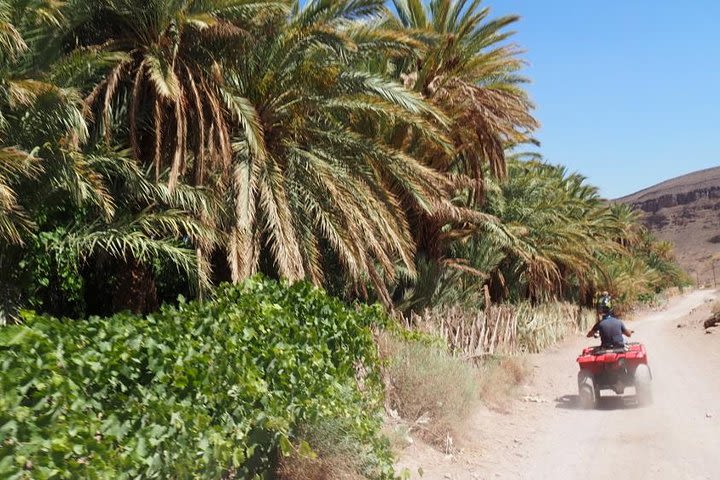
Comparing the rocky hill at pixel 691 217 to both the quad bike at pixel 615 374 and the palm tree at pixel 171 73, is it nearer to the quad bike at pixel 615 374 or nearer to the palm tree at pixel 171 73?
the quad bike at pixel 615 374

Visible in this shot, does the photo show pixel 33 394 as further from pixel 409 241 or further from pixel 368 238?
pixel 409 241

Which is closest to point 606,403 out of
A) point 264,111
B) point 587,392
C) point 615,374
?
point 587,392

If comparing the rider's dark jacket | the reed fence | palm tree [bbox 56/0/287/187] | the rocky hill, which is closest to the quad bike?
the rider's dark jacket

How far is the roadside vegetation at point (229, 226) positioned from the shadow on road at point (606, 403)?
4.11 ft

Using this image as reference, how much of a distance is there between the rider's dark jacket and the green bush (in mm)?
6147

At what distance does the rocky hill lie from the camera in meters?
126

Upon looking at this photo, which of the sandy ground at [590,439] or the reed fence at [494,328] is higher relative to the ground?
the reed fence at [494,328]

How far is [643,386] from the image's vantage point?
36.3ft

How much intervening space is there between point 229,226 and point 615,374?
247 inches

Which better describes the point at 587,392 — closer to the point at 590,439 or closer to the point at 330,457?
the point at 590,439

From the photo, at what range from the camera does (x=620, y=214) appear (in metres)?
52.8

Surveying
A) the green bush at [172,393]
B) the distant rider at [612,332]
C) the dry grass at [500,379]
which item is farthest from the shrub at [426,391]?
the distant rider at [612,332]

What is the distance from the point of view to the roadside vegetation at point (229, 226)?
402 centimetres

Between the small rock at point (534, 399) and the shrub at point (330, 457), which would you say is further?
the small rock at point (534, 399)
